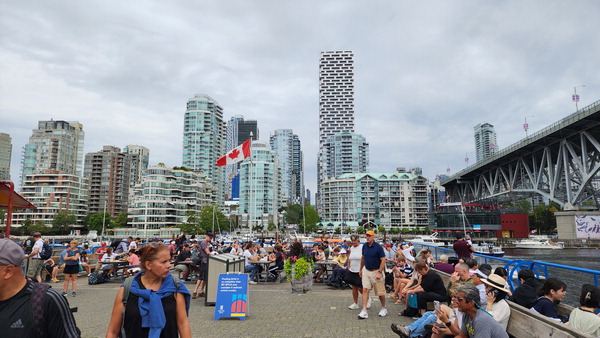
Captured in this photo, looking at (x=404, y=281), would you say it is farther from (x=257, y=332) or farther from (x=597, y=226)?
(x=597, y=226)

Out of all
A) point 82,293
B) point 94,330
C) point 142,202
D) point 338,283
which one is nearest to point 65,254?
point 82,293

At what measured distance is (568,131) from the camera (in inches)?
2584

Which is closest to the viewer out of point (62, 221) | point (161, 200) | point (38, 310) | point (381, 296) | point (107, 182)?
point (38, 310)

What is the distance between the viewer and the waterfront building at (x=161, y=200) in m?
99.2

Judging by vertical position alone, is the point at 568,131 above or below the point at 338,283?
above

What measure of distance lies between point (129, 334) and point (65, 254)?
1084 cm

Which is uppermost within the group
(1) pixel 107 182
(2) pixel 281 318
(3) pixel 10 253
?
(1) pixel 107 182

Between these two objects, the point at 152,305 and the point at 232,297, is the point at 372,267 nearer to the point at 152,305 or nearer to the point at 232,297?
the point at 232,297

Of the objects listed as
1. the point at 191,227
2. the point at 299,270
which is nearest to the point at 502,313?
the point at 299,270

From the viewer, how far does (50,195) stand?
118688 millimetres

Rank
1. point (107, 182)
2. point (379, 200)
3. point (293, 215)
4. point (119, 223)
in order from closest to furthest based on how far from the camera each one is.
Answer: point (119, 223) → point (107, 182) → point (293, 215) → point (379, 200)

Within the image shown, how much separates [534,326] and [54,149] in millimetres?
184159

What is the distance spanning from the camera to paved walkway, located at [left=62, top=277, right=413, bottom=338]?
24.4 ft

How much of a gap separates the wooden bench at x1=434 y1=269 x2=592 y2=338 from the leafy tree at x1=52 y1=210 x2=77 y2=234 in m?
126
